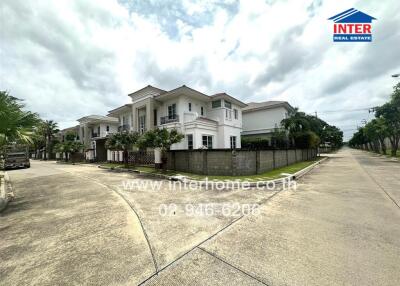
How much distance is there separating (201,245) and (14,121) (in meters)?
7.87

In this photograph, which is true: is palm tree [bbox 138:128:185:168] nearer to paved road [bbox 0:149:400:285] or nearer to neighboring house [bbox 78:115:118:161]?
paved road [bbox 0:149:400:285]

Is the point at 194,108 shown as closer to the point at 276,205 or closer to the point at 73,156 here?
the point at 276,205

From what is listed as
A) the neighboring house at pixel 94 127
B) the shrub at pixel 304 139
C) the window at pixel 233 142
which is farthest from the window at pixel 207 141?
the neighboring house at pixel 94 127

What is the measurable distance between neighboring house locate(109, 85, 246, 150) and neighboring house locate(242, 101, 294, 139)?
452cm

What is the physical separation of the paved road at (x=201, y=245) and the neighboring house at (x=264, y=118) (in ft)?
70.5

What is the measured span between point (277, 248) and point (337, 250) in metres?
1.10

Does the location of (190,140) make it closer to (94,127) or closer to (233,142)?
(233,142)

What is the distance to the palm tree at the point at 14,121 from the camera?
640 cm

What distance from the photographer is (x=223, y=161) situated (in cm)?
1262

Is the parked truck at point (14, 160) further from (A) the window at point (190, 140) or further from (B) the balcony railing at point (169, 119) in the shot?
(A) the window at point (190, 140)

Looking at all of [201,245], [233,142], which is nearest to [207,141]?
[233,142]

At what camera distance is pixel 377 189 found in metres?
8.56

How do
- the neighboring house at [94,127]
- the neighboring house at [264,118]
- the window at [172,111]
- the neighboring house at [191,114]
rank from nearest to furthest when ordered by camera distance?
the neighboring house at [191,114] < the window at [172,111] < the neighboring house at [264,118] < the neighboring house at [94,127]

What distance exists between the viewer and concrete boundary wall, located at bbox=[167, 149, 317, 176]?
12.4 m
